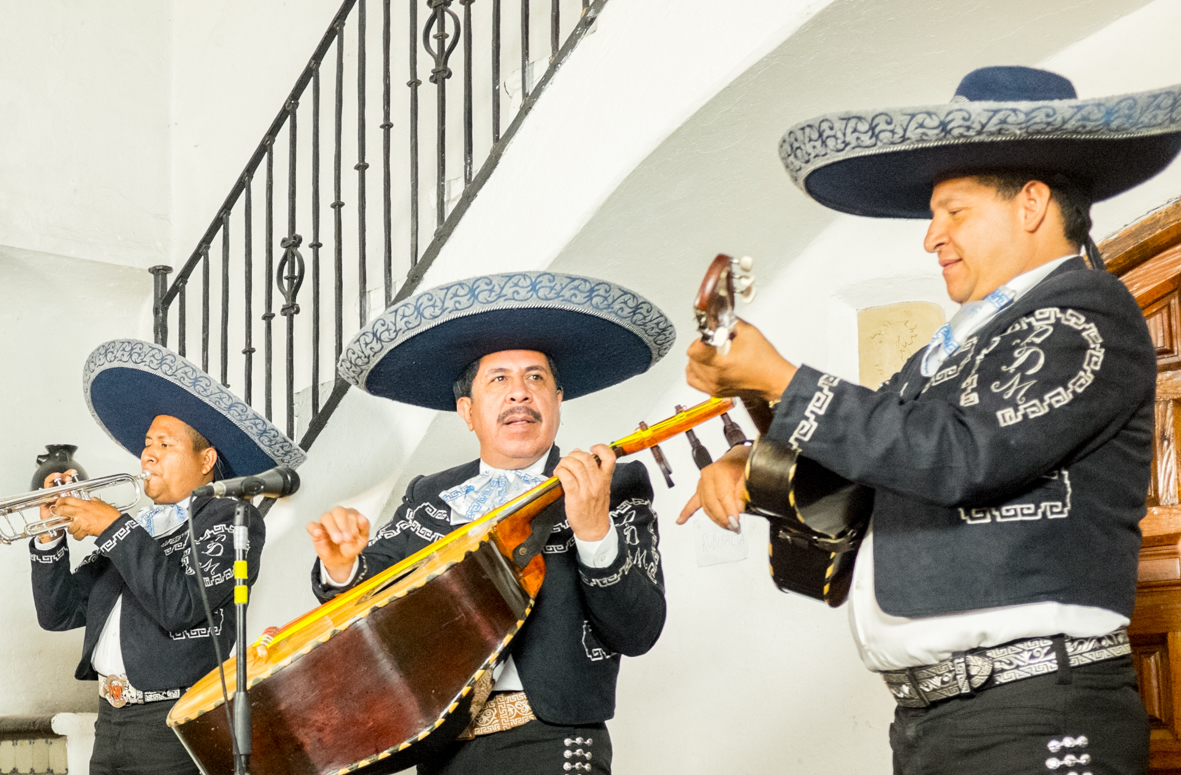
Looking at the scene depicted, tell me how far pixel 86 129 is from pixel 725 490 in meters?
4.36

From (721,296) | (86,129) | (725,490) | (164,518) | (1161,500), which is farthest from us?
(86,129)

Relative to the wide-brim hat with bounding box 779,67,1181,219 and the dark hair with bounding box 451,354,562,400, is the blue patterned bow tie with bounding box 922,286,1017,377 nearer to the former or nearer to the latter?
the wide-brim hat with bounding box 779,67,1181,219

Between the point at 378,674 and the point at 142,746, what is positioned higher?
the point at 378,674

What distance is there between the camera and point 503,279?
9.04 ft

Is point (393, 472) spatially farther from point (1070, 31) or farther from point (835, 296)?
point (1070, 31)

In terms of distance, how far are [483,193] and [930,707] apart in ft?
7.50

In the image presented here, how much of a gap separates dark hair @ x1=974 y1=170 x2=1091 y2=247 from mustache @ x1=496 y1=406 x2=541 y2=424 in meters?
1.16

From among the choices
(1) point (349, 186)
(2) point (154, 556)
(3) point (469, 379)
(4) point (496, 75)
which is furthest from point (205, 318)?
(3) point (469, 379)

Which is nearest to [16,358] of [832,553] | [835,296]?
[835,296]

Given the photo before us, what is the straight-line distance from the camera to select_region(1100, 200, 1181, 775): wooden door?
9.19ft

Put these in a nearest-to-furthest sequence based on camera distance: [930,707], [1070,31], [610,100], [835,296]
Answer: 1. [930,707]
2. [1070,31]
3. [610,100]
4. [835,296]

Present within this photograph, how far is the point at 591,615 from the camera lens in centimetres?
251

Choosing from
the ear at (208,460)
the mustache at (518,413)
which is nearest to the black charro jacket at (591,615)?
the mustache at (518,413)

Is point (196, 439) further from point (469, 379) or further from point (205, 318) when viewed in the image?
point (469, 379)
